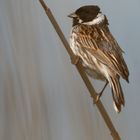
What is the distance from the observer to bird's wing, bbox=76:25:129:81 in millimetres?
1341

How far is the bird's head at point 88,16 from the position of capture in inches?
57.5

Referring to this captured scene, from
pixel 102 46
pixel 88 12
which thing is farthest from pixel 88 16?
pixel 102 46

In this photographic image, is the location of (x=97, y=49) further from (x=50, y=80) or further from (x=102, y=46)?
(x=50, y=80)

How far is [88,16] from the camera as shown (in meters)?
1.48

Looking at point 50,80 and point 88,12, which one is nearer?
point 88,12

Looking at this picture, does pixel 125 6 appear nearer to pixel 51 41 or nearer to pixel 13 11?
pixel 51 41

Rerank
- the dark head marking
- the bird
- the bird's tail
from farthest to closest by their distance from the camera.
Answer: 1. the dark head marking
2. the bird
3. the bird's tail

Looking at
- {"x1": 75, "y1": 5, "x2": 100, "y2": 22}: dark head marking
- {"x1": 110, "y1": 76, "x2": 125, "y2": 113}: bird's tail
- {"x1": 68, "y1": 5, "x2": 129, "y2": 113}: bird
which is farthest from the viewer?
{"x1": 75, "y1": 5, "x2": 100, "y2": 22}: dark head marking

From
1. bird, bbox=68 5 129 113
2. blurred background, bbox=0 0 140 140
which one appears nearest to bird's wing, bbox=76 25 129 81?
bird, bbox=68 5 129 113

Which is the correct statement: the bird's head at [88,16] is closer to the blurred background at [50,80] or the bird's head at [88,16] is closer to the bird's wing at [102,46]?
the bird's wing at [102,46]

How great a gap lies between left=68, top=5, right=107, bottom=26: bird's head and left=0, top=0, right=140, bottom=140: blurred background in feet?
0.41

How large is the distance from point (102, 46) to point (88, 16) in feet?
0.38

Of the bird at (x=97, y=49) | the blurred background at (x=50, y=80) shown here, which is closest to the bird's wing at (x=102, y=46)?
the bird at (x=97, y=49)

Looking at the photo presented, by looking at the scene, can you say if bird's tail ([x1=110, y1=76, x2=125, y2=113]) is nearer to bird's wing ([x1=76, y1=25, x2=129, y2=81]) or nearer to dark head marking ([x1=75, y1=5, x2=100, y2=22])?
bird's wing ([x1=76, y1=25, x2=129, y2=81])
